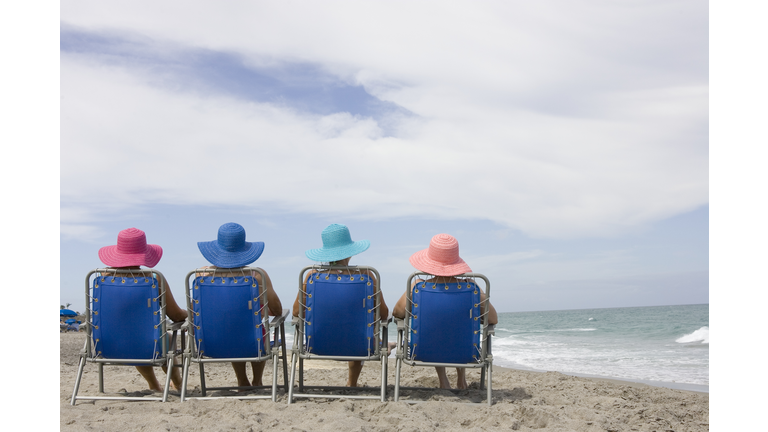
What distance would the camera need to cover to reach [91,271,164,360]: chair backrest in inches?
157

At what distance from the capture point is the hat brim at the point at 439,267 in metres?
3.94

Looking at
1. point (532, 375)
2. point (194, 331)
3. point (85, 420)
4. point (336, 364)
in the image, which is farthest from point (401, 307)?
point (336, 364)

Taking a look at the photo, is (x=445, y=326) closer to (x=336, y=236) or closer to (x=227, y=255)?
(x=336, y=236)

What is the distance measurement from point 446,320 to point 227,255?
5.90ft

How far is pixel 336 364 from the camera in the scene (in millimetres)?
8398

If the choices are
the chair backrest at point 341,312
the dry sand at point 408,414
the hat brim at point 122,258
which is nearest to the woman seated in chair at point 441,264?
the chair backrest at point 341,312

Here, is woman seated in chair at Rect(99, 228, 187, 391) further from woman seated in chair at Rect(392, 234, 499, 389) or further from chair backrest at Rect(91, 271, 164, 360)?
woman seated in chair at Rect(392, 234, 499, 389)

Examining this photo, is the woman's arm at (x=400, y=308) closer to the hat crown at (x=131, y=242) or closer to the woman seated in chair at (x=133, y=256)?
the woman seated in chair at (x=133, y=256)

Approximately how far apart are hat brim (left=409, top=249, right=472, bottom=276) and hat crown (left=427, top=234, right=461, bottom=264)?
0.03 m

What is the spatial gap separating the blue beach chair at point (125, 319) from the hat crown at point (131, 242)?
244 mm

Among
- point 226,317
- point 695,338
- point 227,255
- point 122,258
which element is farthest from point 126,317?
point 695,338

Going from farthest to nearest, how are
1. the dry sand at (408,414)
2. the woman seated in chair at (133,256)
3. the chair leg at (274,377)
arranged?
the woman seated in chair at (133,256) → the chair leg at (274,377) → the dry sand at (408,414)

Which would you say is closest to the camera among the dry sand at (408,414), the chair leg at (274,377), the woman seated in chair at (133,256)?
the dry sand at (408,414)

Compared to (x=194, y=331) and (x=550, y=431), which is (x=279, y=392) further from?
(x=550, y=431)
